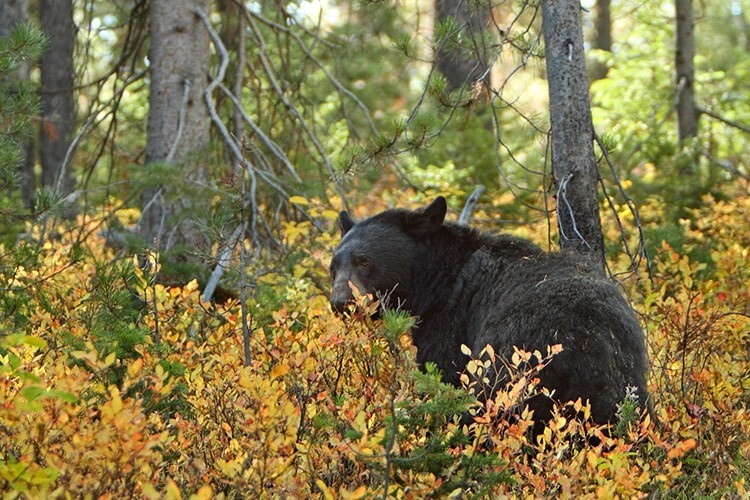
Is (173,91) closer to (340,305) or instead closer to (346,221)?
(346,221)

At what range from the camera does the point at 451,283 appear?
18.6 ft

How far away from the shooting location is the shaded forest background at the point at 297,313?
3568 millimetres

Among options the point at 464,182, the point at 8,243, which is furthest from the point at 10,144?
the point at 464,182

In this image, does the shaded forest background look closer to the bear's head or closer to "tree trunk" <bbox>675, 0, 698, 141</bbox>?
"tree trunk" <bbox>675, 0, 698, 141</bbox>

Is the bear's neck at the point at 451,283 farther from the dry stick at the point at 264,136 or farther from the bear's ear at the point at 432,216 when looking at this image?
the dry stick at the point at 264,136

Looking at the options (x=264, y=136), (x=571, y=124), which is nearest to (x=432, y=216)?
(x=571, y=124)

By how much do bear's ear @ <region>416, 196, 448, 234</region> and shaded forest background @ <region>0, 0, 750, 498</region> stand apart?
46 centimetres

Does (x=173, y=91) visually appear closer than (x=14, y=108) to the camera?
No

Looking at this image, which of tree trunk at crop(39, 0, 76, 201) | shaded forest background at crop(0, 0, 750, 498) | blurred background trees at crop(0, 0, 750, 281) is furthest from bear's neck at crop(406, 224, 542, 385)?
tree trunk at crop(39, 0, 76, 201)

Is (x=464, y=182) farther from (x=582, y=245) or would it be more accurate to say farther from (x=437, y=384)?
(x=437, y=384)

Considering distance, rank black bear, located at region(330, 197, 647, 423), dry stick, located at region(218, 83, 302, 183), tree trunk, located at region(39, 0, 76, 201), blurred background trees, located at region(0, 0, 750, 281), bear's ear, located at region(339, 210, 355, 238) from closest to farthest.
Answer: black bear, located at region(330, 197, 647, 423) → blurred background trees, located at region(0, 0, 750, 281) → bear's ear, located at region(339, 210, 355, 238) → dry stick, located at region(218, 83, 302, 183) → tree trunk, located at region(39, 0, 76, 201)

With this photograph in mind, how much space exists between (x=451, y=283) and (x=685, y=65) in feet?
23.4

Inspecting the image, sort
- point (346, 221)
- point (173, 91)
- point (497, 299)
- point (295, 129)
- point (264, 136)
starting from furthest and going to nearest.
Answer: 1. point (295, 129)
2. point (173, 91)
3. point (264, 136)
4. point (346, 221)
5. point (497, 299)

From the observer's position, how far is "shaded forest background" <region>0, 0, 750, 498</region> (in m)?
3.57
